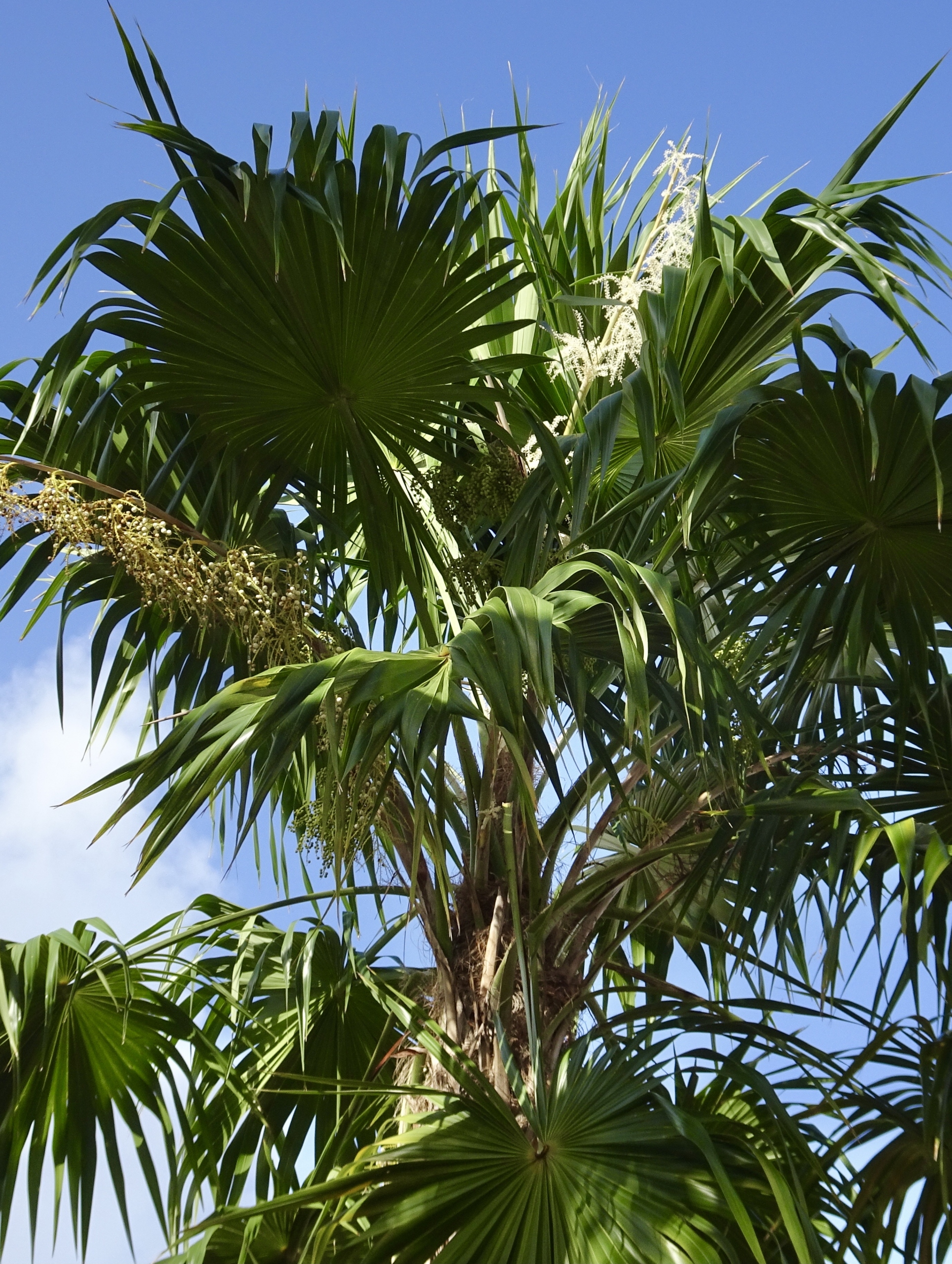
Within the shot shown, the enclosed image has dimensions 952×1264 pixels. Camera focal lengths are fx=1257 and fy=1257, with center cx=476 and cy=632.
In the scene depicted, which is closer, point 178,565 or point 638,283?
point 178,565

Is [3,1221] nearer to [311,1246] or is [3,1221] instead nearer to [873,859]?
[311,1246]

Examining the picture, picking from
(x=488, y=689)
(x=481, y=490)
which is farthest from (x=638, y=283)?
(x=488, y=689)

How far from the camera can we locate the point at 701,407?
3.34m

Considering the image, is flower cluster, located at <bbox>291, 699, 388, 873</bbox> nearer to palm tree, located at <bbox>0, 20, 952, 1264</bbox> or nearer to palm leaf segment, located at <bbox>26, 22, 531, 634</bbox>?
palm tree, located at <bbox>0, 20, 952, 1264</bbox>

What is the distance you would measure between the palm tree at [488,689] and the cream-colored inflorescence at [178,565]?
12 millimetres

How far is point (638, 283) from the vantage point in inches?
117

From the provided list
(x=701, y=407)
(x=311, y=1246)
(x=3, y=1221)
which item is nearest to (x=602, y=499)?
(x=701, y=407)

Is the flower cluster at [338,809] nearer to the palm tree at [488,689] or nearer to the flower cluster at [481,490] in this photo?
the palm tree at [488,689]

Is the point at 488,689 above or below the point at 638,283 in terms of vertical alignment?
below

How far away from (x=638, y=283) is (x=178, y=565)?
1.31m

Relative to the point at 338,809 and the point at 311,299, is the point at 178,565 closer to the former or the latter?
the point at 338,809

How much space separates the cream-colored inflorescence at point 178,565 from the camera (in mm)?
2312

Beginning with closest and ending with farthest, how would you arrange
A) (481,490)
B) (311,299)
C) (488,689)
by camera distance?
(488,689), (311,299), (481,490)

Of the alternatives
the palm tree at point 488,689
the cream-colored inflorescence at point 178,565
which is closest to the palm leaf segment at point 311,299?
the palm tree at point 488,689
